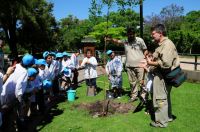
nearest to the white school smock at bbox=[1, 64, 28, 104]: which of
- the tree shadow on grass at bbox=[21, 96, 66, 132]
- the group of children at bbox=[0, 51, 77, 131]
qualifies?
the group of children at bbox=[0, 51, 77, 131]

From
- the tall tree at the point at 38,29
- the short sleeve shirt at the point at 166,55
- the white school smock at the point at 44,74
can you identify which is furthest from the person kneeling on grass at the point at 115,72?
the tall tree at the point at 38,29

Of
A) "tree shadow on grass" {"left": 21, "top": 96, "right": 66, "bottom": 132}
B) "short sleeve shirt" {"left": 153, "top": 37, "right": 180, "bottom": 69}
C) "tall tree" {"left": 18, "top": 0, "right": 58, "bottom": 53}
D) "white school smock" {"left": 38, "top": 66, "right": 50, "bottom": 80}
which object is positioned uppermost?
"tall tree" {"left": 18, "top": 0, "right": 58, "bottom": 53}

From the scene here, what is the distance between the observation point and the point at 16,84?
23.3ft

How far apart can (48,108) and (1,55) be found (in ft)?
8.29

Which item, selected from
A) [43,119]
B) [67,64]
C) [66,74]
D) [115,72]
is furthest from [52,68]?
[67,64]

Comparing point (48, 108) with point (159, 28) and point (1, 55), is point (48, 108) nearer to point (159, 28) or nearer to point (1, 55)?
point (1, 55)

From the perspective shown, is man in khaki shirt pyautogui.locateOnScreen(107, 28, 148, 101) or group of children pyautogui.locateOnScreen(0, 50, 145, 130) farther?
man in khaki shirt pyautogui.locateOnScreen(107, 28, 148, 101)

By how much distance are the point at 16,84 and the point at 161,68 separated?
10.3ft

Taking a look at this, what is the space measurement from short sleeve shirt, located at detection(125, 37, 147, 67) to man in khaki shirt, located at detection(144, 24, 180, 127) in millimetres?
2624

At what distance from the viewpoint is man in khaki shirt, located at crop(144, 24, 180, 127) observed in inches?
289

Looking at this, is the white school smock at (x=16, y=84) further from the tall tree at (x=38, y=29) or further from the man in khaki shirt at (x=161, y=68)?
the tall tree at (x=38, y=29)

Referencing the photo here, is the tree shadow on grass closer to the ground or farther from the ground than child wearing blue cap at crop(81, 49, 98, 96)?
closer to the ground

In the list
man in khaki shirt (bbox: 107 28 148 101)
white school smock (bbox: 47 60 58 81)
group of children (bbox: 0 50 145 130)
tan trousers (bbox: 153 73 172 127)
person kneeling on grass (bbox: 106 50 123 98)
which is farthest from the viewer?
person kneeling on grass (bbox: 106 50 123 98)

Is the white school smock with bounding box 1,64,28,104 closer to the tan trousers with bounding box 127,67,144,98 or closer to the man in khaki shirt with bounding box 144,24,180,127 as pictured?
the man in khaki shirt with bounding box 144,24,180,127
